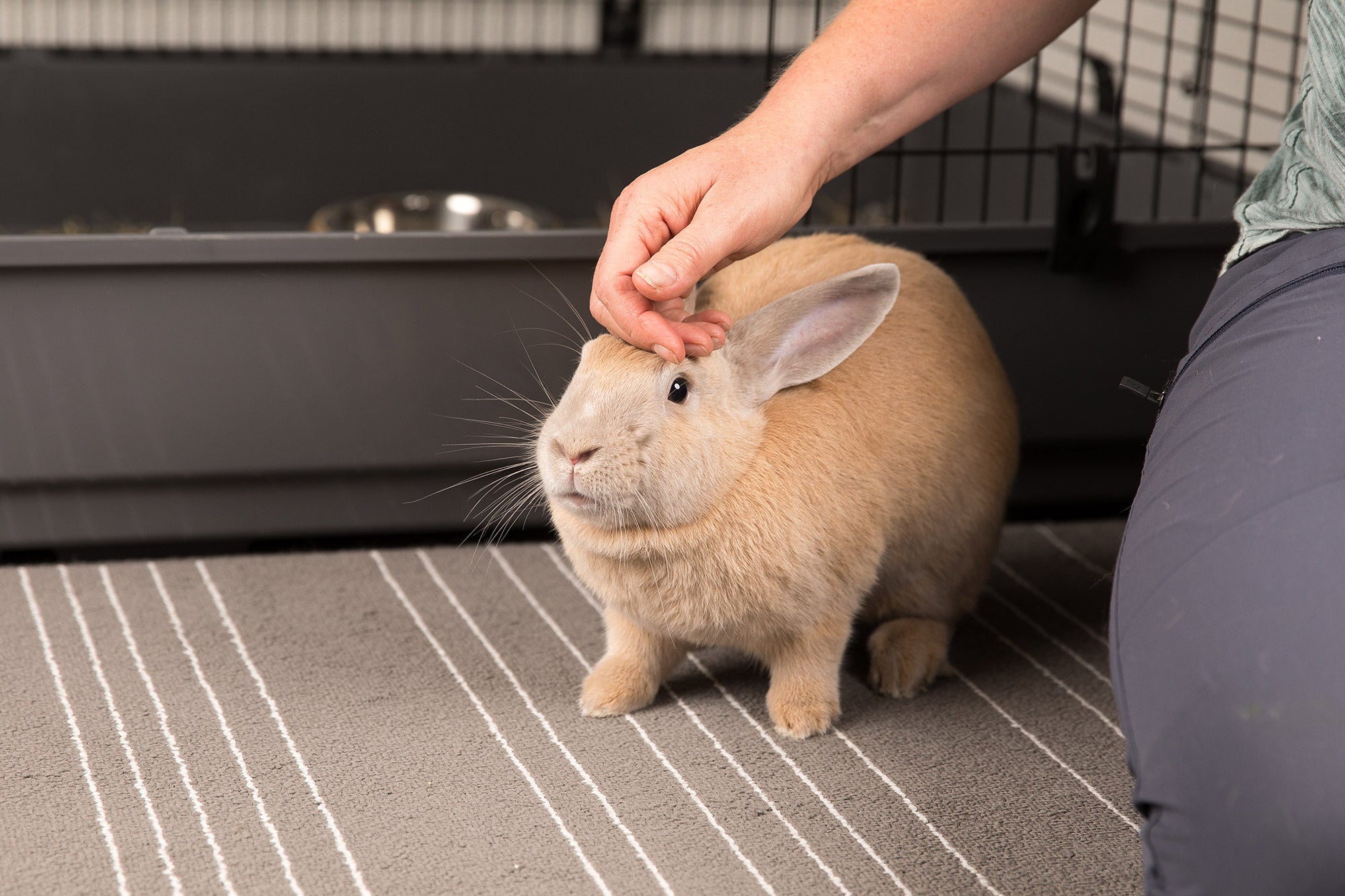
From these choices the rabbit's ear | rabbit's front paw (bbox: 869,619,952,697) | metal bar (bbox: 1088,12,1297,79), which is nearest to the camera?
the rabbit's ear

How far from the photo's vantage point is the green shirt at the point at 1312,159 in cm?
93

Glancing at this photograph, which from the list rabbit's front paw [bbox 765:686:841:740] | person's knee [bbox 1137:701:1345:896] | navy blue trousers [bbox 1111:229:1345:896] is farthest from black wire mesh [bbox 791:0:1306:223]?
person's knee [bbox 1137:701:1345:896]

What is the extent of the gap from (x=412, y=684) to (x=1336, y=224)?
2.71ft

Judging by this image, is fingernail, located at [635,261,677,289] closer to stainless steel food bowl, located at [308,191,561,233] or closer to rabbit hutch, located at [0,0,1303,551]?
rabbit hutch, located at [0,0,1303,551]

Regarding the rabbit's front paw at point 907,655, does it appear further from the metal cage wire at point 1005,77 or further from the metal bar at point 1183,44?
the metal bar at point 1183,44

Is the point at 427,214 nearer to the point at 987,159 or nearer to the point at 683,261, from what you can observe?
the point at 987,159

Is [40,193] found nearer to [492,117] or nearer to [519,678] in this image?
[492,117]

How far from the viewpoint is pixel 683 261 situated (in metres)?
0.96

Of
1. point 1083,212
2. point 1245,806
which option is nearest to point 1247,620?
point 1245,806

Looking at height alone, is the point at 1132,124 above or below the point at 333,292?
above

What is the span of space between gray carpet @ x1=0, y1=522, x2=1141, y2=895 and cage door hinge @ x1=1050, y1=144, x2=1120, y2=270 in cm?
37

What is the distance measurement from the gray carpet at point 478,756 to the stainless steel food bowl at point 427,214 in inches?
25.7

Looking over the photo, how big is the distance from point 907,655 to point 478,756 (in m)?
0.39

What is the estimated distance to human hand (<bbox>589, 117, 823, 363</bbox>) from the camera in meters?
0.98
